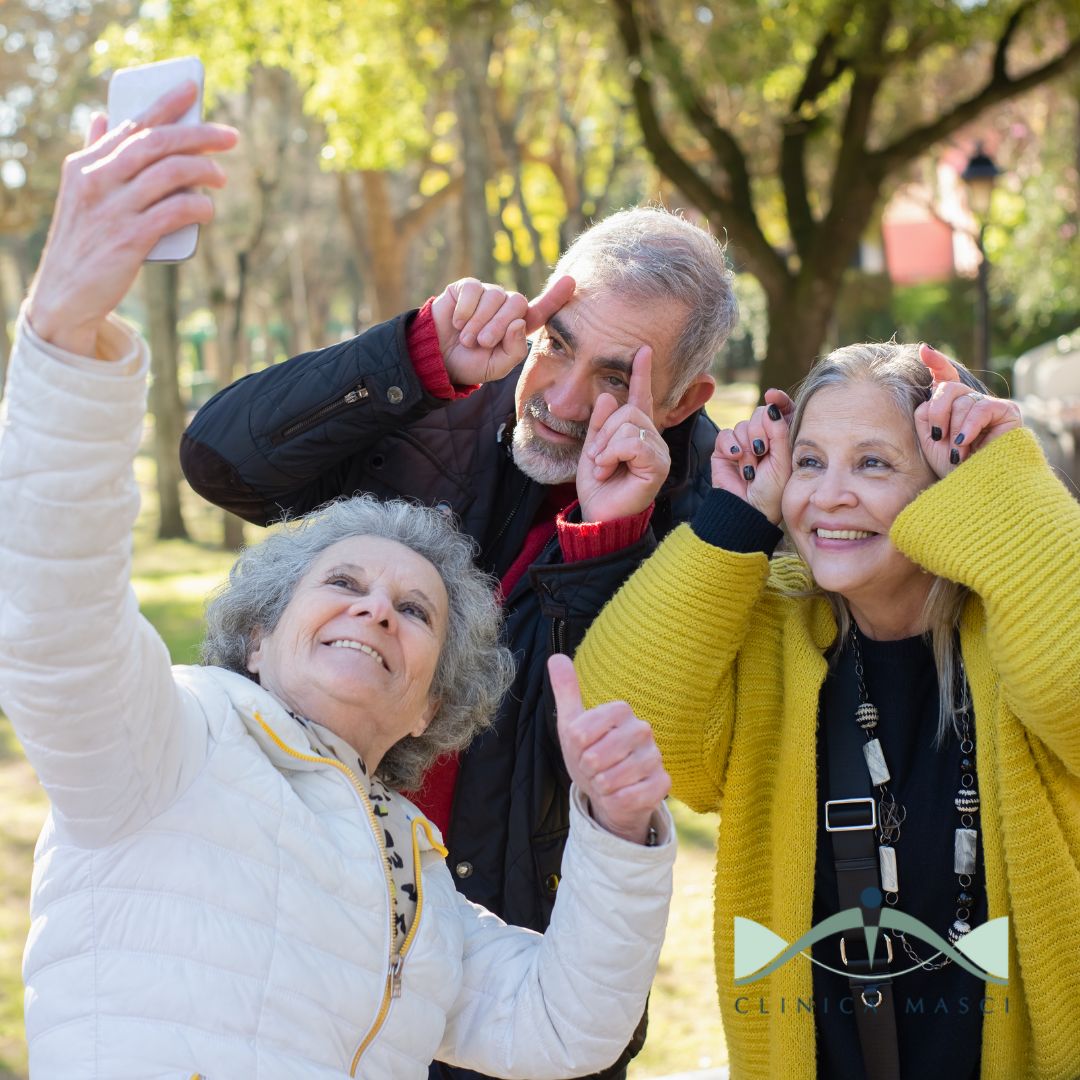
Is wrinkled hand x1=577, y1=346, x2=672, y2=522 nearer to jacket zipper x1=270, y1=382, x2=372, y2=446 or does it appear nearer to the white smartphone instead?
jacket zipper x1=270, y1=382, x2=372, y2=446

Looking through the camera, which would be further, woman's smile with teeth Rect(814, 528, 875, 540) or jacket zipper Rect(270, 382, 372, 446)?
jacket zipper Rect(270, 382, 372, 446)

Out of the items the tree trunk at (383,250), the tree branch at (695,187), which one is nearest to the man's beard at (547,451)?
the tree branch at (695,187)

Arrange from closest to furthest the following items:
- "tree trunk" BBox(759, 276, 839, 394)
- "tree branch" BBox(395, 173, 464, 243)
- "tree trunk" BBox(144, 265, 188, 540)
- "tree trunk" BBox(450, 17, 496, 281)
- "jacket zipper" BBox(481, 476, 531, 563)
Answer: "jacket zipper" BBox(481, 476, 531, 563)
"tree trunk" BBox(759, 276, 839, 394)
"tree trunk" BBox(450, 17, 496, 281)
"tree trunk" BBox(144, 265, 188, 540)
"tree branch" BBox(395, 173, 464, 243)

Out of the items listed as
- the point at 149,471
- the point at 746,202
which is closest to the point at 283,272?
the point at 149,471

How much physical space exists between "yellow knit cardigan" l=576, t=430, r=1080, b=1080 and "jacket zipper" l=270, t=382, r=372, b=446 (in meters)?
0.77

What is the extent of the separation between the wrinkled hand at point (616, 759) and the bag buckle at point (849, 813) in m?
0.54

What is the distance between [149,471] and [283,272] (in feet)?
44.3

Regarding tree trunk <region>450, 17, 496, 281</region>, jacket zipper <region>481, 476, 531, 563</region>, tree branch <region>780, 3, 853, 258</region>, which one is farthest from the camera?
tree trunk <region>450, 17, 496, 281</region>

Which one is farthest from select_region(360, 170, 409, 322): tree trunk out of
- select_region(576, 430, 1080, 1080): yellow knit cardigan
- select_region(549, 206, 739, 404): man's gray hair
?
select_region(576, 430, 1080, 1080): yellow knit cardigan

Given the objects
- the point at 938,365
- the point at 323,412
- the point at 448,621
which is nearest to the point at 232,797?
the point at 448,621

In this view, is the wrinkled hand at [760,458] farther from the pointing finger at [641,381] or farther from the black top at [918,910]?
the black top at [918,910]

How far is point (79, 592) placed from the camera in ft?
5.80

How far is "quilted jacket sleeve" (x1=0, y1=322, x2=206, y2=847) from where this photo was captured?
169 cm

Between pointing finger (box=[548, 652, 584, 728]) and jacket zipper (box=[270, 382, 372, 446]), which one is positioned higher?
jacket zipper (box=[270, 382, 372, 446])
